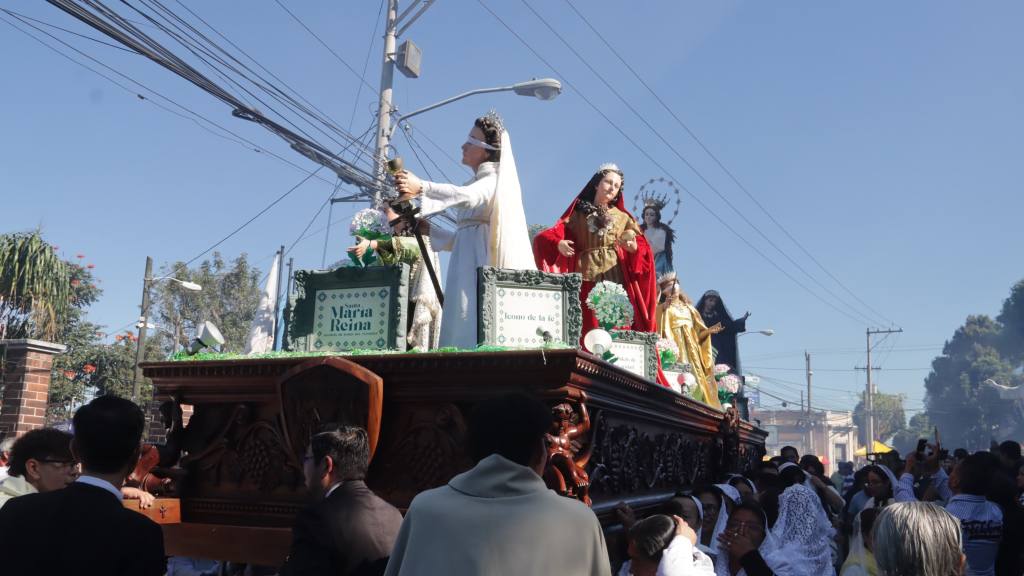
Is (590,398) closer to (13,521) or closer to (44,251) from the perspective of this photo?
(13,521)

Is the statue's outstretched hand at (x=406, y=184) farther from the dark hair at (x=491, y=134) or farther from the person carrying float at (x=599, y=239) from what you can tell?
the person carrying float at (x=599, y=239)

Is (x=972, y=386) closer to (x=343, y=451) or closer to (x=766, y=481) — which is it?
(x=766, y=481)

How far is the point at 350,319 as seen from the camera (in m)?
4.14

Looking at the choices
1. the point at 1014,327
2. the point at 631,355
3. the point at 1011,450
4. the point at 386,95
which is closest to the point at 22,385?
the point at 386,95

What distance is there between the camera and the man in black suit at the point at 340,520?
259 centimetres

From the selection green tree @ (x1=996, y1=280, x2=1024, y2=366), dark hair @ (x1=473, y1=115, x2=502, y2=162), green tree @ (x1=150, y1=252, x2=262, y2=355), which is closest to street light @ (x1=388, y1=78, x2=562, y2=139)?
dark hair @ (x1=473, y1=115, x2=502, y2=162)

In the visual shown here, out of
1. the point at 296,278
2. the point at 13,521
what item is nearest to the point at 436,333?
the point at 296,278

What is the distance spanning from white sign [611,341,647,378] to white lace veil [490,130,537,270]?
44.7 inches

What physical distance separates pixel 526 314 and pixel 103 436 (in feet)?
6.85

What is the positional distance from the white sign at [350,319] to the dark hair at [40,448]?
1134 millimetres

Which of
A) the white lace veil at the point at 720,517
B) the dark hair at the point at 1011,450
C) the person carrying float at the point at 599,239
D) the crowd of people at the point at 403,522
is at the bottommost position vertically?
the white lace veil at the point at 720,517

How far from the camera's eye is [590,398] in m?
3.50

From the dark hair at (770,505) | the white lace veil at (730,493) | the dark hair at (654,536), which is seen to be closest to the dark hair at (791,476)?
the dark hair at (770,505)

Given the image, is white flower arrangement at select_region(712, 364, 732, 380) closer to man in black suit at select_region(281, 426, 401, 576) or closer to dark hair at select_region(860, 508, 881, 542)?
dark hair at select_region(860, 508, 881, 542)
